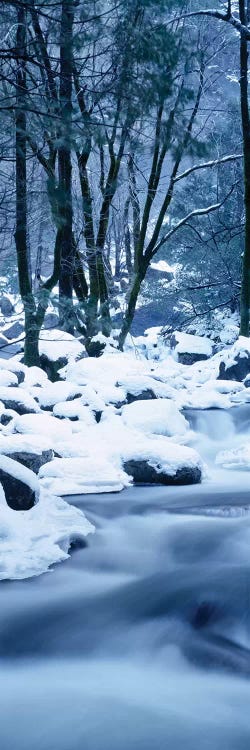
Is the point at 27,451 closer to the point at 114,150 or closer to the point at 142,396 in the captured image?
the point at 142,396

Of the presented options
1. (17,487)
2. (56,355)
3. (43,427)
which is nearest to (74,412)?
(43,427)

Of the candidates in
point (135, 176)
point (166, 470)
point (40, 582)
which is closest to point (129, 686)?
point (40, 582)

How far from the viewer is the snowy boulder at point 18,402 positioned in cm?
752

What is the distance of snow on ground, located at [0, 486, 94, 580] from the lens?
3600 mm

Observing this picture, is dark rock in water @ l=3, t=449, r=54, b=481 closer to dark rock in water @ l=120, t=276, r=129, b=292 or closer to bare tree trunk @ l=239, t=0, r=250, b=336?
bare tree trunk @ l=239, t=0, r=250, b=336

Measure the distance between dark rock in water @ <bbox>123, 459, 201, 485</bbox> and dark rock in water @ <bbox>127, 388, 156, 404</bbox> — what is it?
283cm

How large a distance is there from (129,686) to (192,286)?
14704 millimetres

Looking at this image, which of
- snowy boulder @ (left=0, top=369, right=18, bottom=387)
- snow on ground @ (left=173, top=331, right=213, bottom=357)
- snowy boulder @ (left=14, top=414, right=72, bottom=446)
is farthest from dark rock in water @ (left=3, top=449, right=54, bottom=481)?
snow on ground @ (left=173, top=331, right=213, bottom=357)

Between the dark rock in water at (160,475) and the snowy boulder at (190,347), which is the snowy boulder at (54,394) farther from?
the snowy boulder at (190,347)

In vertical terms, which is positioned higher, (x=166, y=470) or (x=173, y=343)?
(x=173, y=343)

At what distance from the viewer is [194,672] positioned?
2656mm

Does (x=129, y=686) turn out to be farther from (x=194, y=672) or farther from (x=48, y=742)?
(x=48, y=742)

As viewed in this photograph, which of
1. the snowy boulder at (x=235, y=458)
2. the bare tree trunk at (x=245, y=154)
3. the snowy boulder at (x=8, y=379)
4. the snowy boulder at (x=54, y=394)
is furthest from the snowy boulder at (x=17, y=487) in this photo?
the bare tree trunk at (x=245, y=154)

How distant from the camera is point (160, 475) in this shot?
5539 mm
